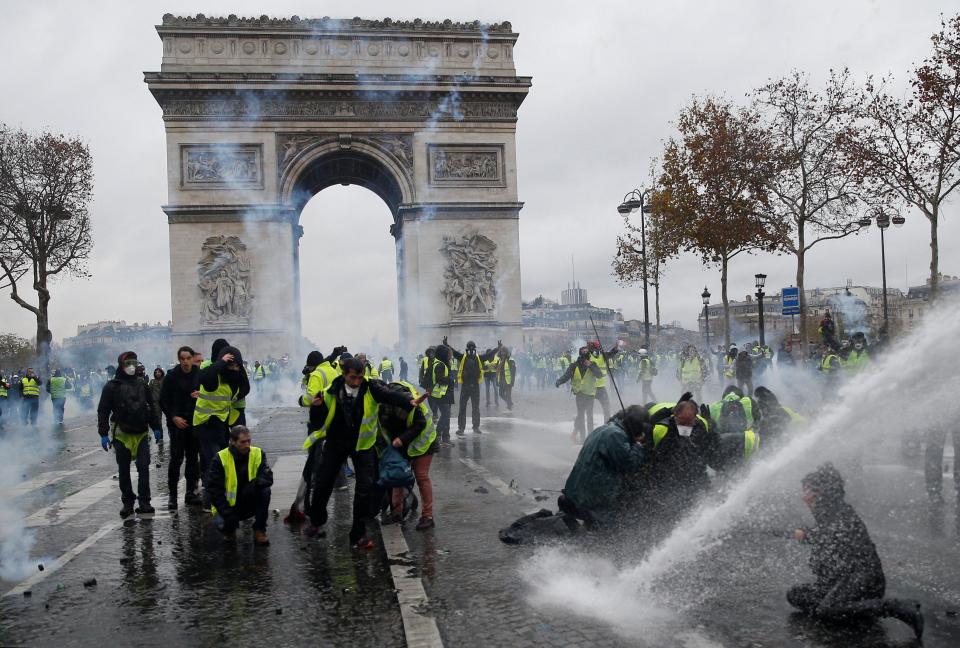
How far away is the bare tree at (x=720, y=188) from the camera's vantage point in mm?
29406

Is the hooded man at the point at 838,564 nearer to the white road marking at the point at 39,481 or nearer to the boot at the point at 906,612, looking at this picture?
the boot at the point at 906,612

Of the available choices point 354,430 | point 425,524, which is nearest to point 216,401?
point 354,430

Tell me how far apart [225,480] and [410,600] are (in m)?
2.75

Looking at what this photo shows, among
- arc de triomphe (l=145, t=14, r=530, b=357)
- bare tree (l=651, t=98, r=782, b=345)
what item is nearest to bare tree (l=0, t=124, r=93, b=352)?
arc de triomphe (l=145, t=14, r=530, b=357)

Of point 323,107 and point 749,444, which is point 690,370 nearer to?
point 749,444

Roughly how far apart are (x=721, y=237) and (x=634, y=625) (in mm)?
26580

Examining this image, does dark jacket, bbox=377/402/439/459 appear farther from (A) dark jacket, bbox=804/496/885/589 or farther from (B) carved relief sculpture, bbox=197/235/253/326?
(B) carved relief sculpture, bbox=197/235/253/326

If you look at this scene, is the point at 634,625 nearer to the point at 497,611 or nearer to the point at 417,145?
the point at 497,611

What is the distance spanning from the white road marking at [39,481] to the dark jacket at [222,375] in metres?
3.84

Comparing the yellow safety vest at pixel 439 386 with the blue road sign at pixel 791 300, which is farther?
the blue road sign at pixel 791 300

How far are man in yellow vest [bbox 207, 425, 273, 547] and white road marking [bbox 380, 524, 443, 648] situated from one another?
3.73 ft

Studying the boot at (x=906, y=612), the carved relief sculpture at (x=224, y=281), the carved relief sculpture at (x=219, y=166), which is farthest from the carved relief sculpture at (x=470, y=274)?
the boot at (x=906, y=612)

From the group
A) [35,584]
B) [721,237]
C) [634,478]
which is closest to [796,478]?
[634,478]

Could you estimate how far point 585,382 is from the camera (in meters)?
14.5
